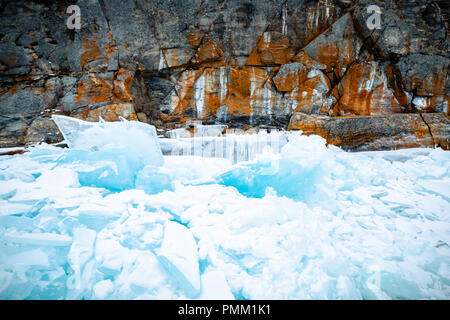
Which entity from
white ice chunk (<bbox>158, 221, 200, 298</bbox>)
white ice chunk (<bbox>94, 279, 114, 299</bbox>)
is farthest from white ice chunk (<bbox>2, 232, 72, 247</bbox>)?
white ice chunk (<bbox>158, 221, 200, 298</bbox>)

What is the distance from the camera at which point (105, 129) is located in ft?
9.98

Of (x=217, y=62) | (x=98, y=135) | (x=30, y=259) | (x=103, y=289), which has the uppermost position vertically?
(x=217, y=62)

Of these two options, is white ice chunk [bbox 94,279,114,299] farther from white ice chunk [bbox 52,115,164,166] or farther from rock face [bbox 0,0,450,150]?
rock face [bbox 0,0,450,150]

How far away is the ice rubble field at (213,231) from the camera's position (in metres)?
1.18

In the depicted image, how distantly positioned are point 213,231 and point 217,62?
8.26 meters

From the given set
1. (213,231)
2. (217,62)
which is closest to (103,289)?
(213,231)

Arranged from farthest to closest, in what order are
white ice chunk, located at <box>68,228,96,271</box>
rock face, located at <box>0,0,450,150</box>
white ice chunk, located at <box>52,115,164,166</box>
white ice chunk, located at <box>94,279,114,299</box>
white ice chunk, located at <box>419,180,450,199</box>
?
rock face, located at <box>0,0,450,150</box> < white ice chunk, located at <box>52,115,164,166</box> < white ice chunk, located at <box>419,180,450,199</box> < white ice chunk, located at <box>68,228,96,271</box> < white ice chunk, located at <box>94,279,114,299</box>

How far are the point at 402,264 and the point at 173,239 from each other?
1627 millimetres

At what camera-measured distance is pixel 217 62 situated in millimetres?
8383

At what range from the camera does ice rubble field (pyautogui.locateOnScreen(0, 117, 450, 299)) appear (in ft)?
3.86

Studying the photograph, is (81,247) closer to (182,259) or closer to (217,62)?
(182,259)

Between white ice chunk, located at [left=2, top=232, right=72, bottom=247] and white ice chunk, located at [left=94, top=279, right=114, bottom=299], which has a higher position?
white ice chunk, located at [left=2, top=232, right=72, bottom=247]
